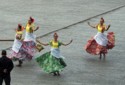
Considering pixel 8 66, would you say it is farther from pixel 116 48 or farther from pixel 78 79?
pixel 116 48

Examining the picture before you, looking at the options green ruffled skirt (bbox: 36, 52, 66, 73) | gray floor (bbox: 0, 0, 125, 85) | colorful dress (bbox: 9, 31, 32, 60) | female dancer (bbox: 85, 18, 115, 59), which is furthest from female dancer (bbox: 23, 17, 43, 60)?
female dancer (bbox: 85, 18, 115, 59)

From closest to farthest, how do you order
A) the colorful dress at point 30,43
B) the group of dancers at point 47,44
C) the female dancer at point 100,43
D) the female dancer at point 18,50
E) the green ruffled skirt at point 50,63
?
the green ruffled skirt at point 50,63, the group of dancers at point 47,44, the female dancer at point 18,50, the colorful dress at point 30,43, the female dancer at point 100,43

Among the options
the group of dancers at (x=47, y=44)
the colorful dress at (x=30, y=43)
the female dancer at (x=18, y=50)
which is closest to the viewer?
the group of dancers at (x=47, y=44)

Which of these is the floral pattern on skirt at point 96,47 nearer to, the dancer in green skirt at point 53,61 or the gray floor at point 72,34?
the gray floor at point 72,34

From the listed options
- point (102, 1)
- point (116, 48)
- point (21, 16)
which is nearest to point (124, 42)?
point (116, 48)

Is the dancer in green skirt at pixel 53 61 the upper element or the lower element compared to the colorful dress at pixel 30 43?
lower

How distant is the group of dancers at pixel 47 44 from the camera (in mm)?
16922

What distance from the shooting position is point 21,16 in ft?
100

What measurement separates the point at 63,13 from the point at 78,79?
53.3 feet

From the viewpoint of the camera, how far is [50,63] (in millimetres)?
16828

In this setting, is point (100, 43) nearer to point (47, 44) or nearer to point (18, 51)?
point (47, 44)

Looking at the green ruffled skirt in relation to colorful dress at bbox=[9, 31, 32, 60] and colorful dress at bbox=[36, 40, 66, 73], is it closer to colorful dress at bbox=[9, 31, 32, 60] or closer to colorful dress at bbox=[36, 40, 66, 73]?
colorful dress at bbox=[36, 40, 66, 73]

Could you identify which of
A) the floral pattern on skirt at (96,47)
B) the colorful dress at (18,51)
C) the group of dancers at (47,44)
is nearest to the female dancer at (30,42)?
the group of dancers at (47,44)

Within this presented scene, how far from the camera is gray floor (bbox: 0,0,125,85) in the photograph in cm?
1678
